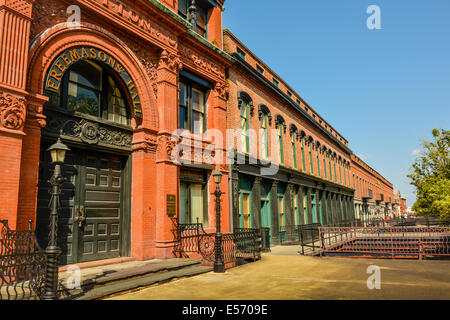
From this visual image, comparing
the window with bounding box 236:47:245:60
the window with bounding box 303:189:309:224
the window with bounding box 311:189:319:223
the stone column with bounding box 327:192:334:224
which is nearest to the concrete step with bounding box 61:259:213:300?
the window with bounding box 236:47:245:60

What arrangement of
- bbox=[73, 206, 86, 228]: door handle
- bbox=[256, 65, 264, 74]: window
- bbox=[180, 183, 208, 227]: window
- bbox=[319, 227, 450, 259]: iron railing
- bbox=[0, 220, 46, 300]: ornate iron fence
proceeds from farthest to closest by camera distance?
bbox=[256, 65, 264, 74]: window
bbox=[319, 227, 450, 259]: iron railing
bbox=[180, 183, 208, 227]: window
bbox=[73, 206, 86, 228]: door handle
bbox=[0, 220, 46, 300]: ornate iron fence

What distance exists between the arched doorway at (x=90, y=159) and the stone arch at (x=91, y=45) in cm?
37

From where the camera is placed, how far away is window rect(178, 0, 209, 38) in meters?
14.2

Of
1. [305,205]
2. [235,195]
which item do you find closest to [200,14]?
[235,195]

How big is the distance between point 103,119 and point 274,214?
12.2m

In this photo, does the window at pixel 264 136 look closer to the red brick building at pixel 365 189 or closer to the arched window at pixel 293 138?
the arched window at pixel 293 138

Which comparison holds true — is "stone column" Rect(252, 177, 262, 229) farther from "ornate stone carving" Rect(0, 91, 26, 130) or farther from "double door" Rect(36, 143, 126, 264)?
"ornate stone carving" Rect(0, 91, 26, 130)

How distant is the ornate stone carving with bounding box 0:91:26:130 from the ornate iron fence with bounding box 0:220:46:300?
2.15m

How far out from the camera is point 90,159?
10.1 meters

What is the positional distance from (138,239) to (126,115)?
4.34 metres

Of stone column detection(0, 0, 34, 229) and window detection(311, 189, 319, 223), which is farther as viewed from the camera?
window detection(311, 189, 319, 223)

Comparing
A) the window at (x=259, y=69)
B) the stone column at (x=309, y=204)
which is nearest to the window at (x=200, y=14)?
the window at (x=259, y=69)

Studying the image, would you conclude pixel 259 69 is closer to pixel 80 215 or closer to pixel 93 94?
pixel 93 94

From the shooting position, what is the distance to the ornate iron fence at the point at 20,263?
597cm
